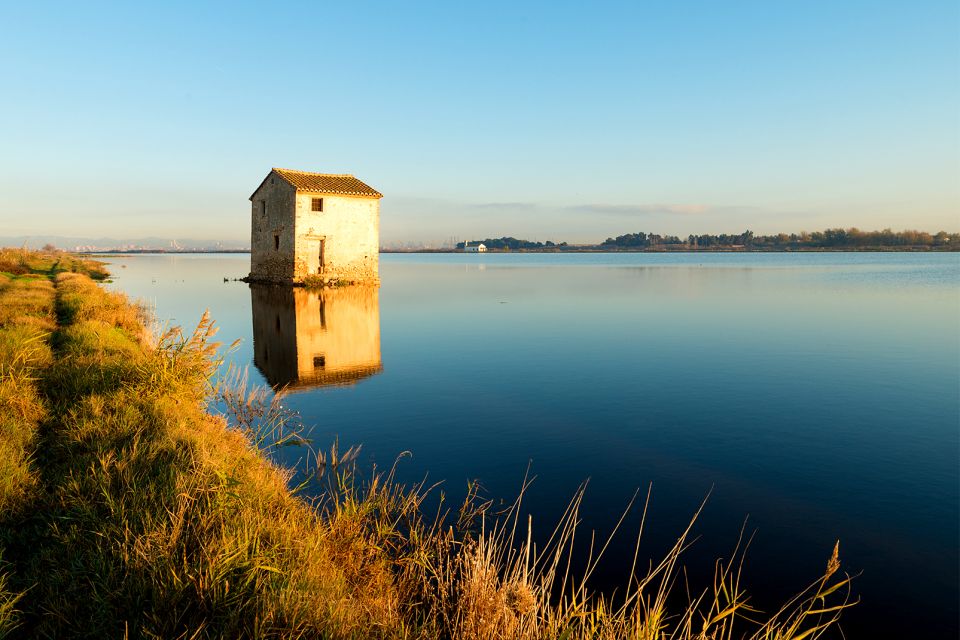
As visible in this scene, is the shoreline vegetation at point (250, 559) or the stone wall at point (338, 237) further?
the stone wall at point (338, 237)

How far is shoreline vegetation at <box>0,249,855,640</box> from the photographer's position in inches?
131

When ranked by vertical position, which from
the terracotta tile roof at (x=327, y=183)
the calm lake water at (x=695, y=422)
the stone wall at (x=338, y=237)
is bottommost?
the calm lake water at (x=695, y=422)

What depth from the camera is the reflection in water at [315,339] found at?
12.9 metres

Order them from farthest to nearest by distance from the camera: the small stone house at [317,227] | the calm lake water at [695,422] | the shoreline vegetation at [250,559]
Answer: the small stone house at [317,227] < the calm lake water at [695,422] < the shoreline vegetation at [250,559]

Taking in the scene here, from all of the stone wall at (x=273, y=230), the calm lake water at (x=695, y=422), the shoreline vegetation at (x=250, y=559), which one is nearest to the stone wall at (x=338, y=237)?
the stone wall at (x=273, y=230)

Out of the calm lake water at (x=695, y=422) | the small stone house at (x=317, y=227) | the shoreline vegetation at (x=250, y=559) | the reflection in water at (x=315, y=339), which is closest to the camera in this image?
the shoreline vegetation at (x=250, y=559)

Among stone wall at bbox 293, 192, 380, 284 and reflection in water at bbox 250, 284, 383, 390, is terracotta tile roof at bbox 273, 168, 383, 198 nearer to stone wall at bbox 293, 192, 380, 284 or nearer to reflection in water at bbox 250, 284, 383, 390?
stone wall at bbox 293, 192, 380, 284

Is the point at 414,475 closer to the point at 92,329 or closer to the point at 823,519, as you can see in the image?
the point at 823,519

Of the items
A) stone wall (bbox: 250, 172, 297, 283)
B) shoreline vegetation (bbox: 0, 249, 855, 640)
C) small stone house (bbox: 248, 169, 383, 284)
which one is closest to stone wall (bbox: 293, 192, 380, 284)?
small stone house (bbox: 248, 169, 383, 284)

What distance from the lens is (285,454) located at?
7590 millimetres

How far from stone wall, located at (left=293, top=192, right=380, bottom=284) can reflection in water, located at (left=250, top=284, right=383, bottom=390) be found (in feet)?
15.3

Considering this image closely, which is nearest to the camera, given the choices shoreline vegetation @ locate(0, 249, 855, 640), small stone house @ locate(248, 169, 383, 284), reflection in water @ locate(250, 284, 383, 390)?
shoreline vegetation @ locate(0, 249, 855, 640)

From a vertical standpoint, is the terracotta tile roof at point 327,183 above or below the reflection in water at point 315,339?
above

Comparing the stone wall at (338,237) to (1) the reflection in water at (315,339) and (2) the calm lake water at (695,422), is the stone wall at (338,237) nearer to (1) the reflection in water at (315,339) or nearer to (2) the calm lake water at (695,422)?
(1) the reflection in water at (315,339)
